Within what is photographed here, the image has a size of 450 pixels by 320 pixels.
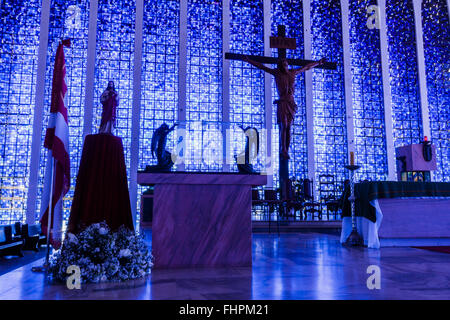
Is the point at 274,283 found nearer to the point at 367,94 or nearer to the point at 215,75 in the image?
the point at 215,75

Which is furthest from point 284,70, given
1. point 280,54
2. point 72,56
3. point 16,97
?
point 16,97

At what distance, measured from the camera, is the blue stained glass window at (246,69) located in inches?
436

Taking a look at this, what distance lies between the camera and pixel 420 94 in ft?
38.5

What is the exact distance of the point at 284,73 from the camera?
8.77m

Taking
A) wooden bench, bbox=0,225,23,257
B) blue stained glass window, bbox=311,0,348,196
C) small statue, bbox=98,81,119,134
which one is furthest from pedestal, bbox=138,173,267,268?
blue stained glass window, bbox=311,0,348,196

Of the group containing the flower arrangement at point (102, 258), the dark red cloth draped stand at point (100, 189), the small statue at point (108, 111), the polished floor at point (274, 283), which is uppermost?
the small statue at point (108, 111)

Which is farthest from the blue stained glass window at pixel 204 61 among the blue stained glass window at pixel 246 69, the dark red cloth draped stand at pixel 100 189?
the dark red cloth draped stand at pixel 100 189

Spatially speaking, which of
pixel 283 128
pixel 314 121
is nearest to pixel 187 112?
pixel 283 128

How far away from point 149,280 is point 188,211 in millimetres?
771

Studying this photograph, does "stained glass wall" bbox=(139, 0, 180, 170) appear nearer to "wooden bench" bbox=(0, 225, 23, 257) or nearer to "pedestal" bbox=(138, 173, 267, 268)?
"wooden bench" bbox=(0, 225, 23, 257)

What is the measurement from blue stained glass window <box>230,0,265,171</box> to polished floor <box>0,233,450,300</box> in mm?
7839

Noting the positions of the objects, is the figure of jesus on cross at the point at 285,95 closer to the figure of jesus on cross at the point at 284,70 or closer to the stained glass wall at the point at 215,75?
the figure of jesus on cross at the point at 284,70

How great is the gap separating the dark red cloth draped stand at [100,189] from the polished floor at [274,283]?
76cm

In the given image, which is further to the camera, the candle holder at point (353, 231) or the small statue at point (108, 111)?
the candle holder at point (353, 231)
